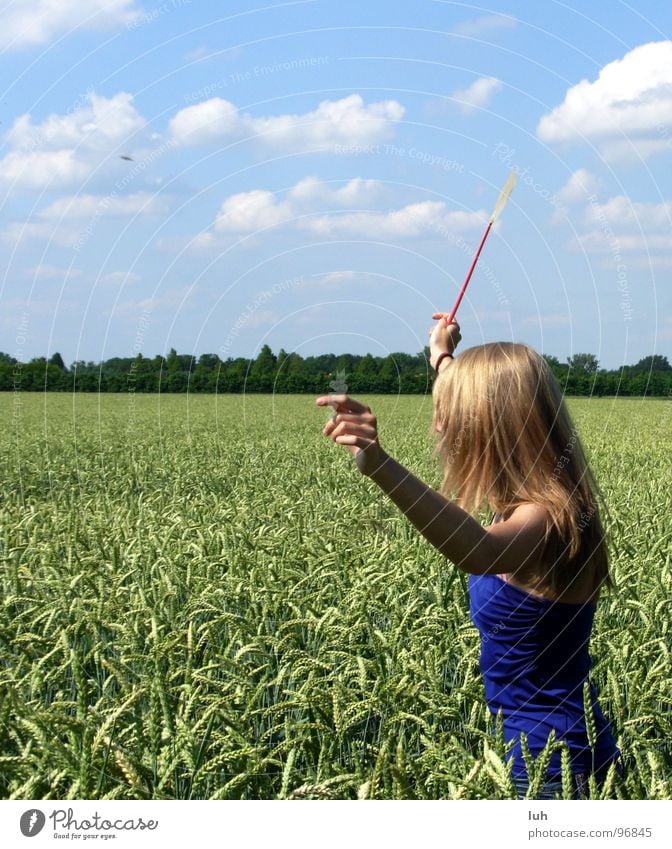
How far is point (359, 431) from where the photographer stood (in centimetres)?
228

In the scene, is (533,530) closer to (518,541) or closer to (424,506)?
(518,541)

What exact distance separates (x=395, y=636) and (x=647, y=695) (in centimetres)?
96

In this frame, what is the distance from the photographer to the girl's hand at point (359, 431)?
Result: 2268mm

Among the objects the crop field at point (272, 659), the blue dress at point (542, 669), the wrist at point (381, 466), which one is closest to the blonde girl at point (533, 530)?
the blue dress at point (542, 669)

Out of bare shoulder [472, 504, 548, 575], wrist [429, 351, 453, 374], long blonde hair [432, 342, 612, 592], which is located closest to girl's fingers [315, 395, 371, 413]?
bare shoulder [472, 504, 548, 575]

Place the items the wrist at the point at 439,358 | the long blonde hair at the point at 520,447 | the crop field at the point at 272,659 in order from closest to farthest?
the crop field at the point at 272,659 → the long blonde hair at the point at 520,447 → the wrist at the point at 439,358

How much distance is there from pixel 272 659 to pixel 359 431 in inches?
73.2

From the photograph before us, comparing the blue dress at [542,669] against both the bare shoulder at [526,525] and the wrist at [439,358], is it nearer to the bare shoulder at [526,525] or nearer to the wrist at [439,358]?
the bare shoulder at [526,525]

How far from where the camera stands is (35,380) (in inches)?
2176

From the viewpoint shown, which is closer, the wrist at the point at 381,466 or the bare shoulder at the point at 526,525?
the wrist at the point at 381,466

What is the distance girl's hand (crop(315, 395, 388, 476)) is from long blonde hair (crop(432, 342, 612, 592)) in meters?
0.72

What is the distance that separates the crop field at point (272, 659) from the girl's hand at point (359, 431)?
0.71 meters

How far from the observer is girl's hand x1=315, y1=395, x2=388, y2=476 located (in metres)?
2.27
